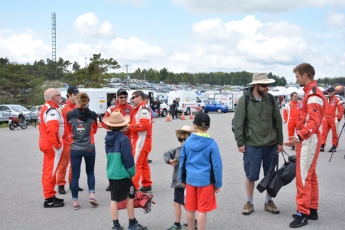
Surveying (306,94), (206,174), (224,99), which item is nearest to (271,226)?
(206,174)

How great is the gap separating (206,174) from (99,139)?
513 inches

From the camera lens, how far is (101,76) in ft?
180

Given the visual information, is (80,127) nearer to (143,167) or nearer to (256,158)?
(143,167)

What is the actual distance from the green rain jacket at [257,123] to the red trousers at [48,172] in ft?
10.3

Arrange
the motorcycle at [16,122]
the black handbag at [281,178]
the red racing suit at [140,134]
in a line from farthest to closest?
the motorcycle at [16,122], the red racing suit at [140,134], the black handbag at [281,178]

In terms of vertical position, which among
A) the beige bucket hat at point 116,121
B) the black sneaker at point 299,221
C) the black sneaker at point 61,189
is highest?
the beige bucket hat at point 116,121

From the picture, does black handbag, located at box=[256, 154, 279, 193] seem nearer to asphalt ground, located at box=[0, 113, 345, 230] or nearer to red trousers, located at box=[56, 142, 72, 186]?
asphalt ground, located at box=[0, 113, 345, 230]

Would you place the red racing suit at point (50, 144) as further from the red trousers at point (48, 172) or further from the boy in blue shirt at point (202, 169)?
the boy in blue shirt at point (202, 169)

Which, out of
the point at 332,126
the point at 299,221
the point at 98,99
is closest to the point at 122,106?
the point at 299,221

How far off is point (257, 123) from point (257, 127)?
6cm

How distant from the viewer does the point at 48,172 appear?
6.47m

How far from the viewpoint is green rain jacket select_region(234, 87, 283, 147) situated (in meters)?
5.56

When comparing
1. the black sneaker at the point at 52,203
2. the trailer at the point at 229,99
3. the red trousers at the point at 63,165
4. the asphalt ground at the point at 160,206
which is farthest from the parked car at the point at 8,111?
the trailer at the point at 229,99

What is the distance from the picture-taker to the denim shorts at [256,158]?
560cm
